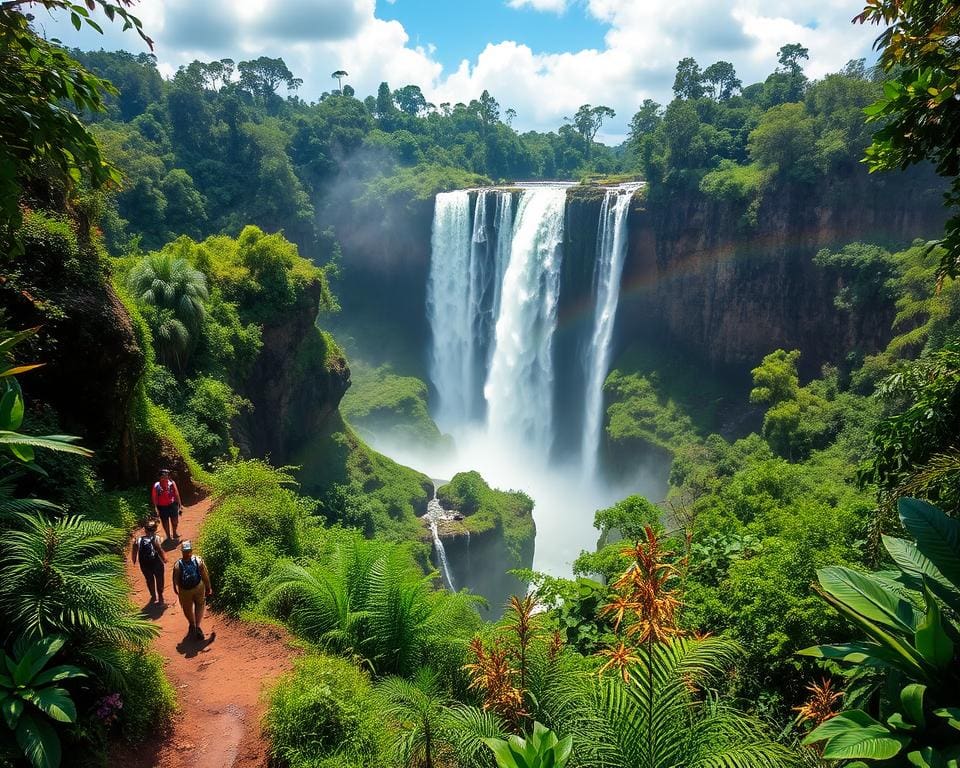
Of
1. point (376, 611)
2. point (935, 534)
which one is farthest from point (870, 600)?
point (376, 611)

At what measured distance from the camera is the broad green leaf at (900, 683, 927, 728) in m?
3.04

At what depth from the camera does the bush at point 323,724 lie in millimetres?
4828

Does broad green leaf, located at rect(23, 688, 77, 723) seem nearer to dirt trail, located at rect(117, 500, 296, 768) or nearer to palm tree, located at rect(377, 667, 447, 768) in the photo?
dirt trail, located at rect(117, 500, 296, 768)

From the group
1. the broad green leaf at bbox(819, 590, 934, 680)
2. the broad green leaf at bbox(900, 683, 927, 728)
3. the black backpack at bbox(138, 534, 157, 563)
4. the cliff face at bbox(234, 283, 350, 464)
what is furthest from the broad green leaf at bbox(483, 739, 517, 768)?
the cliff face at bbox(234, 283, 350, 464)

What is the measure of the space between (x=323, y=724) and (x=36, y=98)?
17.4 ft

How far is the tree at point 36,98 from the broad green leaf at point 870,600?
5.56m

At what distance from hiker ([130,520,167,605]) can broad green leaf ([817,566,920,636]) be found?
7023mm

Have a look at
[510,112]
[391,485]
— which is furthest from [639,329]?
[510,112]

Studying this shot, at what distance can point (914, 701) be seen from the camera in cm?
305

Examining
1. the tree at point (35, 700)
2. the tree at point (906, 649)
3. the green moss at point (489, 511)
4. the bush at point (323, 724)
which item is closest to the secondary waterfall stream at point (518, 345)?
the green moss at point (489, 511)

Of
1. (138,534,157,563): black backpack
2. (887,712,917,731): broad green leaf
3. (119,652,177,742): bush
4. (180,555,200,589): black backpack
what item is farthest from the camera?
(138,534,157,563): black backpack

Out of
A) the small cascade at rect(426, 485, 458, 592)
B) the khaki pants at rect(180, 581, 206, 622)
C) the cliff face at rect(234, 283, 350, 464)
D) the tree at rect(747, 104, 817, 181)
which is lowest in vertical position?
the small cascade at rect(426, 485, 458, 592)

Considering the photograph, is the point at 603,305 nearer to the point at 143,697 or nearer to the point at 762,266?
the point at 762,266

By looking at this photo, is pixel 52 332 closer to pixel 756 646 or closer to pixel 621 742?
pixel 621 742
